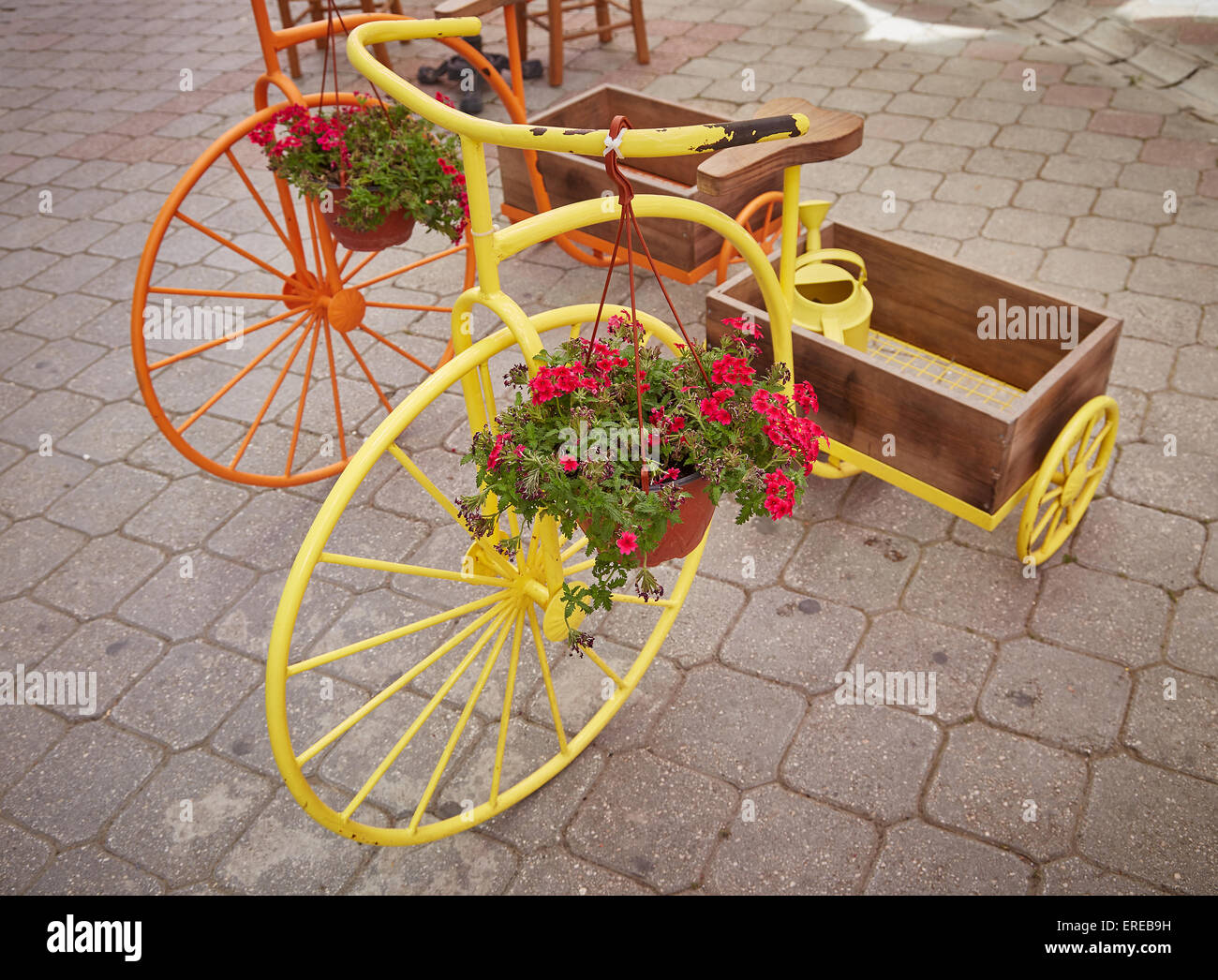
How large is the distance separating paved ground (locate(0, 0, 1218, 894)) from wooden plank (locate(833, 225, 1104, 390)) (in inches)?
19.1

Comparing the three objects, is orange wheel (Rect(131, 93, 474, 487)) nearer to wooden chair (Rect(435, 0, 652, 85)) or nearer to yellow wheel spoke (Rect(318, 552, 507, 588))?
yellow wheel spoke (Rect(318, 552, 507, 588))

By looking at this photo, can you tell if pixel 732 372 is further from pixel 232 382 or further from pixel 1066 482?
pixel 232 382

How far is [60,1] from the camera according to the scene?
7.71 metres

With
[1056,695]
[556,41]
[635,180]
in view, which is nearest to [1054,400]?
[1056,695]

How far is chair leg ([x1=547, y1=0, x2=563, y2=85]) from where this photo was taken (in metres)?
5.63

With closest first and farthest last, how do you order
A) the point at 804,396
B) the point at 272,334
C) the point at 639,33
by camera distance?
the point at 804,396 → the point at 272,334 → the point at 639,33

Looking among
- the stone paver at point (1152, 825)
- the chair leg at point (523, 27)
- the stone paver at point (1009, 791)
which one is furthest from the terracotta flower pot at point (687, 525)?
the chair leg at point (523, 27)

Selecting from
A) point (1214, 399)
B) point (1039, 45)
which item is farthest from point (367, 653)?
point (1039, 45)

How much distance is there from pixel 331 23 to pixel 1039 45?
14.8 ft

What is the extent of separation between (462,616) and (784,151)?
55.7 inches

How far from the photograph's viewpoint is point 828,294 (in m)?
3.09

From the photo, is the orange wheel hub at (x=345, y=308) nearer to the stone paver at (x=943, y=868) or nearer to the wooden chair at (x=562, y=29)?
the stone paver at (x=943, y=868)

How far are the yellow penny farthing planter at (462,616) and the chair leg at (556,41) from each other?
3.23 meters

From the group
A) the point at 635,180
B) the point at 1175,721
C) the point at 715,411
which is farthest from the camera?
the point at 635,180
